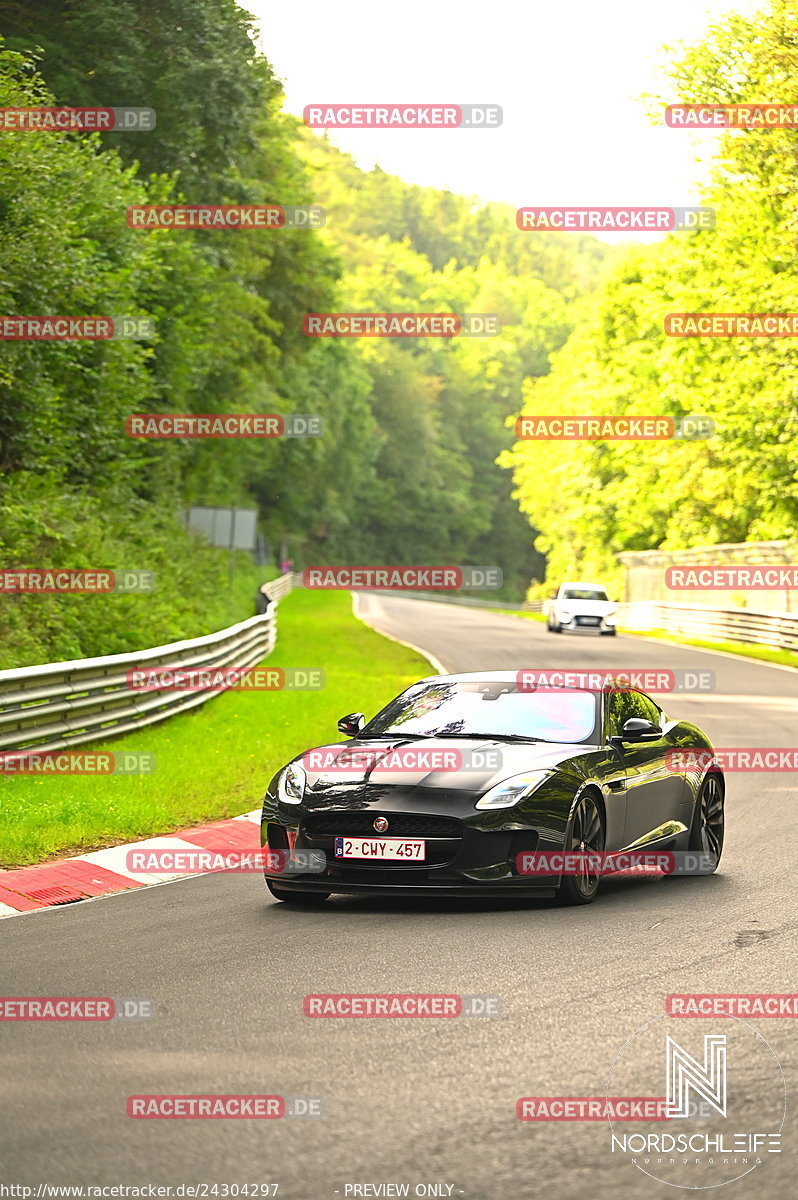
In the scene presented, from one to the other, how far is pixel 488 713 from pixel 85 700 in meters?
6.52

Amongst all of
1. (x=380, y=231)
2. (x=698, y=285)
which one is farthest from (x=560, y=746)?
(x=380, y=231)

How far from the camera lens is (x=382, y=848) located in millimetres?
9211

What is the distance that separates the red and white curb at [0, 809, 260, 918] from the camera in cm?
977

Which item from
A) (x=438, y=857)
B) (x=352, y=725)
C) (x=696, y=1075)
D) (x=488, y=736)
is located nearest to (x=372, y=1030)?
(x=696, y=1075)

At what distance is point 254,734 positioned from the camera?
61.7 ft

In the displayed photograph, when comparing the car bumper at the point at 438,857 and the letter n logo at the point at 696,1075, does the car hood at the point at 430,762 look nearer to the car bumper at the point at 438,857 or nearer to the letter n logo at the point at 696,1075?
the car bumper at the point at 438,857

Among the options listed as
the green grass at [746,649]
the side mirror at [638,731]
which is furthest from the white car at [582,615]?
the side mirror at [638,731]

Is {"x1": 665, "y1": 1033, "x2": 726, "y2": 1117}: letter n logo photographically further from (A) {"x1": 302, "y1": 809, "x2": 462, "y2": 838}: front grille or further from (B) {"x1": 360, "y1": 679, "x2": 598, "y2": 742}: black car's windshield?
(B) {"x1": 360, "y1": 679, "x2": 598, "y2": 742}: black car's windshield

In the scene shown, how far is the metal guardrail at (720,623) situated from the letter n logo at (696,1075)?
113ft

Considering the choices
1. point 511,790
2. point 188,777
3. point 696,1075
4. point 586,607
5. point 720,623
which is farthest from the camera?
point 586,607

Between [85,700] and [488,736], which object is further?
[85,700]

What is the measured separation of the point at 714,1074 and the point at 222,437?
4213cm

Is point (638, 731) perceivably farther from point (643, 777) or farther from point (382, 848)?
point (382, 848)

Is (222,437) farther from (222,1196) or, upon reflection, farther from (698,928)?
(222,1196)
